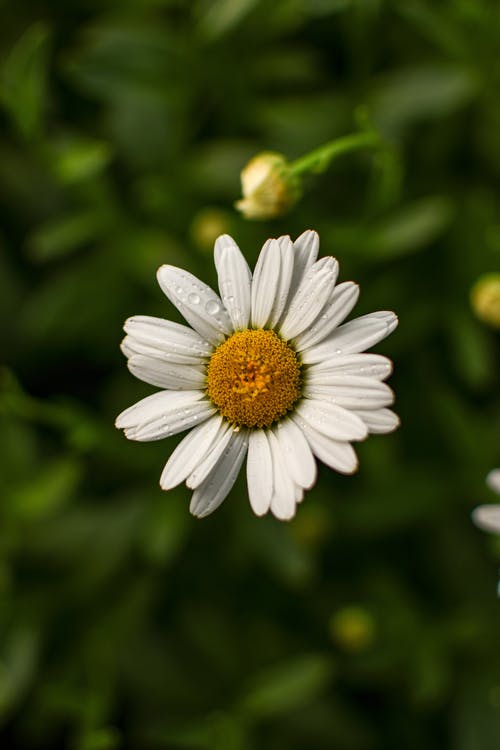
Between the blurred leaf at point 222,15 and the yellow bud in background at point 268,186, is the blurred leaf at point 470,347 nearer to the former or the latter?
the yellow bud in background at point 268,186

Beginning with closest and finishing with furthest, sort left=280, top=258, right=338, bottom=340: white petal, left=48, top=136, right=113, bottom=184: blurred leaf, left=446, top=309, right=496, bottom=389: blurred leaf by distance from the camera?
left=280, top=258, right=338, bottom=340: white petal, left=48, top=136, right=113, bottom=184: blurred leaf, left=446, top=309, right=496, bottom=389: blurred leaf

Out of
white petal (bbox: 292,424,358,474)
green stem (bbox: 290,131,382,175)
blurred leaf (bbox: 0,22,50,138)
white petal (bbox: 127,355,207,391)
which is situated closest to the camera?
white petal (bbox: 292,424,358,474)

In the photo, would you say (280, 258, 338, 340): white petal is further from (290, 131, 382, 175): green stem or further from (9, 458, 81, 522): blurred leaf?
(9, 458, 81, 522): blurred leaf

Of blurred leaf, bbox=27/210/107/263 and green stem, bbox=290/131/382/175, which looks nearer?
green stem, bbox=290/131/382/175

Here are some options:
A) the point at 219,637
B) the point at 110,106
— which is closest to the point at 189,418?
the point at 219,637

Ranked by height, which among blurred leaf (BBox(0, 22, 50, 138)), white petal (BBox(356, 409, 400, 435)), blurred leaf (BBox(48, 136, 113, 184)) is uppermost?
blurred leaf (BBox(0, 22, 50, 138))

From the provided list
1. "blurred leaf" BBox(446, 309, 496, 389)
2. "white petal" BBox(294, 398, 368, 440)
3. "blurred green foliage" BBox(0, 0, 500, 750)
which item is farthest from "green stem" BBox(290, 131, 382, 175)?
"blurred leaf" BBox(446, 309, 496, 389)

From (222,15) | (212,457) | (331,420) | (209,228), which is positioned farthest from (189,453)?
(222,15)
